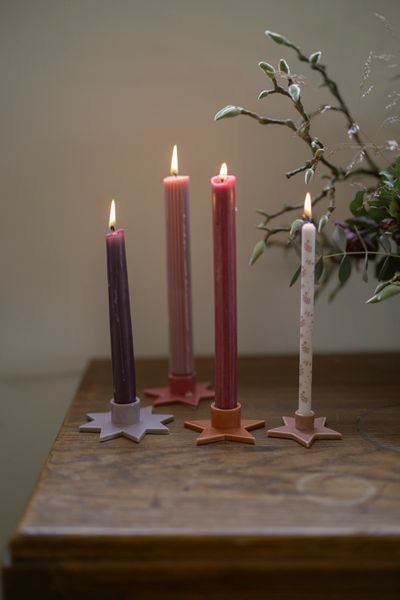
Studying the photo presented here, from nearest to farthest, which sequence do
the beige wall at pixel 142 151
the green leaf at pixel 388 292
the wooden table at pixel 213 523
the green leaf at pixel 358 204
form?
the wooden table at pixel 213 523
the green leaf at pixel 388 292
the green leaf at pixel 358 204
the beige wall at pixel 142 151

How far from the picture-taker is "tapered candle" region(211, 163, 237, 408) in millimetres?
751

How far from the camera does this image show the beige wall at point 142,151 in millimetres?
979

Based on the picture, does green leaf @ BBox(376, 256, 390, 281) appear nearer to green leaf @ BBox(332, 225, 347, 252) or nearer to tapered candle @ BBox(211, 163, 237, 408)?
green leaf @ BBox(332, 225, 347, 252)

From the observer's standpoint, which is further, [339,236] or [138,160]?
[138,160]

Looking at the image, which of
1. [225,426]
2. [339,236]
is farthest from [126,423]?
[339,236]

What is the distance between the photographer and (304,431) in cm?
78

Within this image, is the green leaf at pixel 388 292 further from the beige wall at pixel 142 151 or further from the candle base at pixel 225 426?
the beige wall at pixel 142 151

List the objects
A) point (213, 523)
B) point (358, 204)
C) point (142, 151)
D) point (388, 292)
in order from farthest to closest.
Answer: point (142, 151) → point (358, 204) → point (388, 292) → point (213, 523)

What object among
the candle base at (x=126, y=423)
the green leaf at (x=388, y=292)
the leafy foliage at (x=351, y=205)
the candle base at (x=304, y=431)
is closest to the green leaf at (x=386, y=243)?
the leafy foliage at (x=351, y=205)

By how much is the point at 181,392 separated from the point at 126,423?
0.12 metres

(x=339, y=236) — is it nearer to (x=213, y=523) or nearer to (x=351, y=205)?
(x=351, y=205)

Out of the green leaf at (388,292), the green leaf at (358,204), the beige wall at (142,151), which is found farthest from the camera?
the beige wall at (142,151)

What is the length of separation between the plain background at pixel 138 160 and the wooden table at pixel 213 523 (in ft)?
1.09

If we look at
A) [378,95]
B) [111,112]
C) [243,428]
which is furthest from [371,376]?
[111,112]
